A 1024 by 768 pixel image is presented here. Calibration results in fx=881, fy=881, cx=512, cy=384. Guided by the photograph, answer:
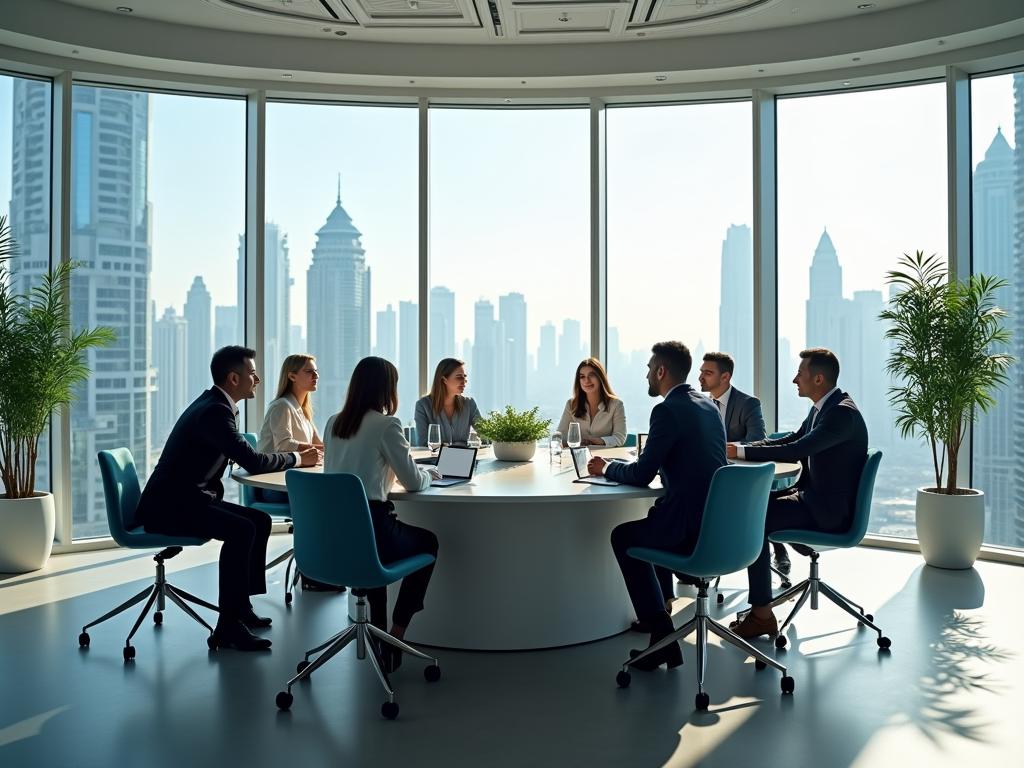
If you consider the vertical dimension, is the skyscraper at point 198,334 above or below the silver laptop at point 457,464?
above

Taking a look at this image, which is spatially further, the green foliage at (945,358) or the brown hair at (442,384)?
the brown hair at (442,384)

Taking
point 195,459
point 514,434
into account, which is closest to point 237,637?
point 195,459

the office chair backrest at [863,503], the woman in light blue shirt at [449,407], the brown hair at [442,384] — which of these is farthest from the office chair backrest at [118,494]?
the office chair backrest at [863,503]

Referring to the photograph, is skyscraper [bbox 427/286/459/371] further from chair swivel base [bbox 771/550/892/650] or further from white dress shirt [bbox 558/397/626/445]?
chair swivel base [bbox 771/550/892/650]

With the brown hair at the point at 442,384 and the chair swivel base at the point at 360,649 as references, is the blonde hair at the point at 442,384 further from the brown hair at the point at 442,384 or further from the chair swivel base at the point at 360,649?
the chair swivel base at the point at 360,649

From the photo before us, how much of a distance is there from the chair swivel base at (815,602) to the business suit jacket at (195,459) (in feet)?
9.08

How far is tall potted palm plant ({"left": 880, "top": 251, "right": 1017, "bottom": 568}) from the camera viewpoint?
6.11 metres

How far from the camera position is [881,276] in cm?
721

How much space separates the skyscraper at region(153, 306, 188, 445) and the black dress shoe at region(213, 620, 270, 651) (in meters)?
3.20

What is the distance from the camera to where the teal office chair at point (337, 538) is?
362 centimetres

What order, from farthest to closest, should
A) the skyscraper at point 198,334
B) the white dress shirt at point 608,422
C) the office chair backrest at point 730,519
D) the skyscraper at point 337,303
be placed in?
the skyscraper at point 337,303 < the skyscraper at point 198,334 < the white dress shirt at point 608,422 < the office chair backrest at point 730,519

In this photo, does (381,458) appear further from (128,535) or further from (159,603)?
(159,603)

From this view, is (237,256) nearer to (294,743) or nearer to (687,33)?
(687,33)

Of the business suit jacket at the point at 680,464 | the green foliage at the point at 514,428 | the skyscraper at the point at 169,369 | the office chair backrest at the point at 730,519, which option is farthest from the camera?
the skyscraper at the point at 169,369
